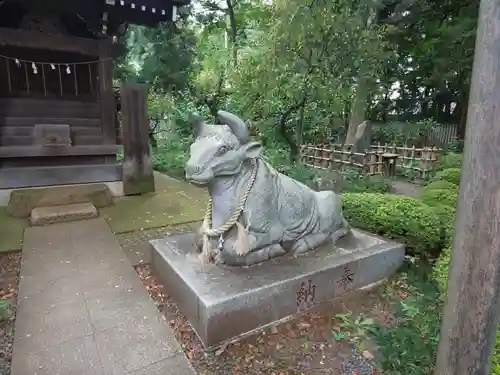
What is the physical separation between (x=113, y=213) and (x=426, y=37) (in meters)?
13.5

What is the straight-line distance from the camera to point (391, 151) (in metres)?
12.6

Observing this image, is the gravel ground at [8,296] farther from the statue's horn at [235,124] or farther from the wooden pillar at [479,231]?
the wooden pillar at [479,231]

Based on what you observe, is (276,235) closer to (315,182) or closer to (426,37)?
(315,182)

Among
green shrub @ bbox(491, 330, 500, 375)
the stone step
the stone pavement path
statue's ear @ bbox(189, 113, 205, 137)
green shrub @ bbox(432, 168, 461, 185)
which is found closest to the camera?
green shrub @ bbox(491, 330, 500, 375)

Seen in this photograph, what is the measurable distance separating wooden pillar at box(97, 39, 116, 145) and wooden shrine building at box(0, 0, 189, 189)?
2cm

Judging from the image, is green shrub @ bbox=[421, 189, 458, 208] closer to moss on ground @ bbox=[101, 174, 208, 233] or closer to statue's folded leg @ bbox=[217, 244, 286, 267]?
statue's folded leg @ bbox=[217, 244, 286, 267]

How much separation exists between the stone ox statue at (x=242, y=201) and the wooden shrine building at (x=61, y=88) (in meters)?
4.98

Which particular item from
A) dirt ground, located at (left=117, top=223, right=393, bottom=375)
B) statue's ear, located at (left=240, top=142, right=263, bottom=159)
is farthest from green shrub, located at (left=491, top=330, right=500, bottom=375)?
statue's ear, located at (left=240, top=142, right=263, bottom=159)

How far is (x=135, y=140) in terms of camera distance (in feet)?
24.1

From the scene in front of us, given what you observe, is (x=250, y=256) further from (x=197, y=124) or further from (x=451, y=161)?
(x=451, y=161)

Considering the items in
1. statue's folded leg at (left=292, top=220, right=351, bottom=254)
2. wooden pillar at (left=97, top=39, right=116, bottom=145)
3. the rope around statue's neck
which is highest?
wooden pillar at (left=97, top=39, right=116, bottom=145)

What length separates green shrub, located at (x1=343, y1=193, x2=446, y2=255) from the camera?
4109 mm

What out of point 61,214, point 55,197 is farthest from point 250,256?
point 55,197

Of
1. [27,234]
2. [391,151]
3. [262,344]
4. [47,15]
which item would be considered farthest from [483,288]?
[391,151]
